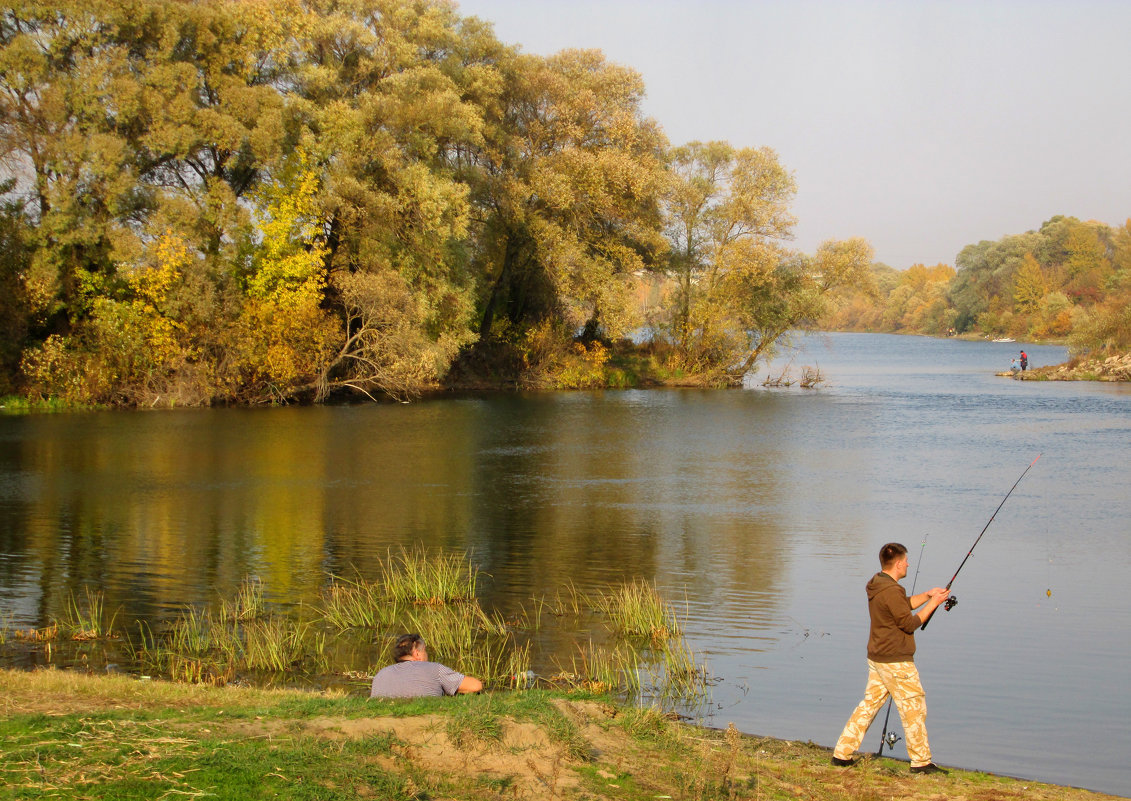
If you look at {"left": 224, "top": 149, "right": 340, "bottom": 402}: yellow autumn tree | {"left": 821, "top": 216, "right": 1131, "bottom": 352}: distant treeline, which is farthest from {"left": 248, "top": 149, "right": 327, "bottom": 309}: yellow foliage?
{"left": 821, "top": 216, "right": 1131, "bottom": 352}: distant treeline

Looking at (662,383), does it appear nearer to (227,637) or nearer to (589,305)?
(589,305)

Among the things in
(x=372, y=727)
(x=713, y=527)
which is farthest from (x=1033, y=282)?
(x=372, y=727)

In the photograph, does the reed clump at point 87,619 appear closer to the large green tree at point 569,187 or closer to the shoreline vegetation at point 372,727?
the shoreline vegetation at point 372,727

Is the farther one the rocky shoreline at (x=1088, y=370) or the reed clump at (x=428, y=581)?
the rocky shoreline at (x=1088, y=370)

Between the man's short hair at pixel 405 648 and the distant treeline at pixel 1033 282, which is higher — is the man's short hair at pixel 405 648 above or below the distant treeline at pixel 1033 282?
below

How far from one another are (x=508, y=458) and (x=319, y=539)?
1161cm

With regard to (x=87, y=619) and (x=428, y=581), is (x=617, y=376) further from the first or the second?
(x=87, y=619)

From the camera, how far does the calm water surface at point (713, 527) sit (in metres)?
10.7

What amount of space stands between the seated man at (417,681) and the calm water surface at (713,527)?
9.25 ft

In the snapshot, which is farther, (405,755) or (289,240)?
(289,240)

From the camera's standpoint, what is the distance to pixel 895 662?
792cm

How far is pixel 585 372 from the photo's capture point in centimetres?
5422

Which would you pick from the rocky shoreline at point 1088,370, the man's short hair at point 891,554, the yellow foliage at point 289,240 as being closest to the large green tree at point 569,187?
the yellow foliage at point 289,240

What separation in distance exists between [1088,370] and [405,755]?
6789 centimetres
